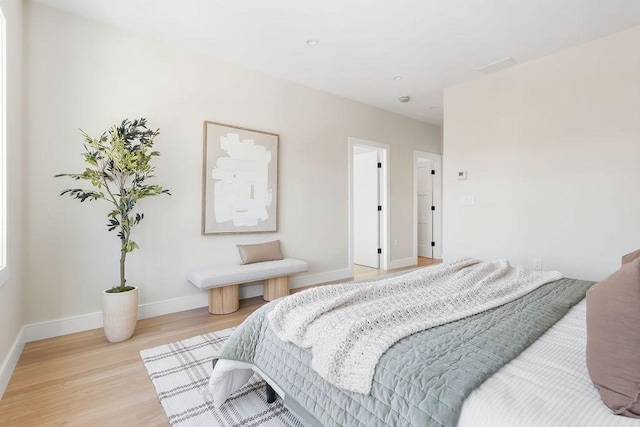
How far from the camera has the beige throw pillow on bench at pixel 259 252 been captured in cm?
341

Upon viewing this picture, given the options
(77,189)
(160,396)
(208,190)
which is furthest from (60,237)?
(160,396)

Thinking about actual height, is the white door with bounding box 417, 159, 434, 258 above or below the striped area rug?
above

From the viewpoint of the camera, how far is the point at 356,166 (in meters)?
5.71

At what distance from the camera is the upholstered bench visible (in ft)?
9.63

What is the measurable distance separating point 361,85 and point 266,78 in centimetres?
123

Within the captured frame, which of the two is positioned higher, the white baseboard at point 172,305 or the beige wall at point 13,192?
the beige wall at point 13,192

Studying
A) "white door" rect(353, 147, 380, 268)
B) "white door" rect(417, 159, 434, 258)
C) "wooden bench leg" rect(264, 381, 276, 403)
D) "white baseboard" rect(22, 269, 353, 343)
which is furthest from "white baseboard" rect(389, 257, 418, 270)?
"wooden bench leg" rect(264, 381, 276, 403)

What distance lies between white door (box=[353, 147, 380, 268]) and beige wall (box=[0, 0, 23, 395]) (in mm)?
4303

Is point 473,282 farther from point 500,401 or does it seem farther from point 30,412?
point 30,412

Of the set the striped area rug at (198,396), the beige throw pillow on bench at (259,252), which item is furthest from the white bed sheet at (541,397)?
the beige throw pillow on bench at (259,252)

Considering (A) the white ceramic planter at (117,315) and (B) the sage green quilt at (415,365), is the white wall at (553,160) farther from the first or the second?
(A) the white ceramic planter at (117,315)

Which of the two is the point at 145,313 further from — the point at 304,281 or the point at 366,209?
the point at 366,209

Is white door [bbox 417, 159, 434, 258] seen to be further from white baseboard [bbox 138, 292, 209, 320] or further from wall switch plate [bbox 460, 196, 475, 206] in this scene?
white baseboard [bbox 138, 292, 209, 320]

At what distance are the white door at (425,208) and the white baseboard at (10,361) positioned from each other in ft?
19.4
